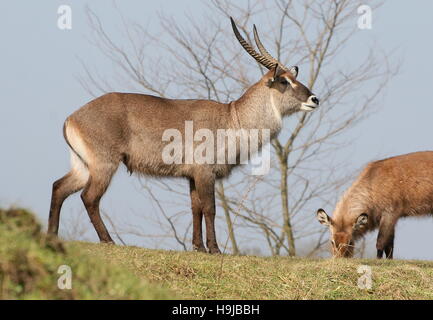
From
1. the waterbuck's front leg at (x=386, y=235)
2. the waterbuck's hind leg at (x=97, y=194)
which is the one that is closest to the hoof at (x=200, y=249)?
the waterbuck's hind leg at (x=97, y=194)

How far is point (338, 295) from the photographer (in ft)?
24.6

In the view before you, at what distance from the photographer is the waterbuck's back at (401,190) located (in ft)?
43.4

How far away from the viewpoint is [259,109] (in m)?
11.1

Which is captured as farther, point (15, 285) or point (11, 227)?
point (11, 227)

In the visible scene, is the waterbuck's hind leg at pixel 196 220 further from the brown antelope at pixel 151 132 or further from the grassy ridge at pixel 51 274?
the grassy ridge at pixel 51 274

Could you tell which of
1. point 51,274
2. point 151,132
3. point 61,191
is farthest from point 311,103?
point 51,274

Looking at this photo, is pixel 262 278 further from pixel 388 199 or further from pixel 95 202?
pixel 388 199

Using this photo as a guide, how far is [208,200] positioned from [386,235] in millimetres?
4298

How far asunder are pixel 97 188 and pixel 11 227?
3927mm

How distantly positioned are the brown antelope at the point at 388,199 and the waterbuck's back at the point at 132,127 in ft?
11.8
